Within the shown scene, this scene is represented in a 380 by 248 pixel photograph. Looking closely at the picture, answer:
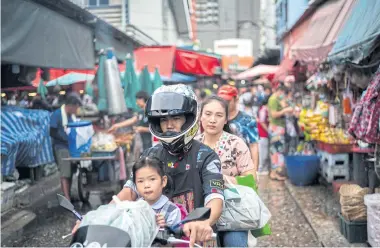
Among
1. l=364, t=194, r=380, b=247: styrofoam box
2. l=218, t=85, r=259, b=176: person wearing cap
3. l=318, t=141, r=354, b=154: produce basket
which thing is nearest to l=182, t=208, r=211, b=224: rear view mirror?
l=218, t=85, r=259, b=176: person wearing cap

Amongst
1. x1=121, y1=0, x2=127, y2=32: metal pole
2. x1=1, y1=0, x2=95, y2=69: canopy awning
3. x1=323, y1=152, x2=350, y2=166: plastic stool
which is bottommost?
x1=323, y1=152, x2=350, y2=166: plastic stool

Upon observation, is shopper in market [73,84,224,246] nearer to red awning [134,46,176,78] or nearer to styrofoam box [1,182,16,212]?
styrofoam box [1,182,16,212]

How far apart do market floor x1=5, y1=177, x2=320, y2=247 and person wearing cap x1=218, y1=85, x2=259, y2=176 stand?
168 centimetres

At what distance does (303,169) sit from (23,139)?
203 inches

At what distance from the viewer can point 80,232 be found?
210 cm

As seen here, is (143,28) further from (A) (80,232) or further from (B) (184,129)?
(A) (80,232)

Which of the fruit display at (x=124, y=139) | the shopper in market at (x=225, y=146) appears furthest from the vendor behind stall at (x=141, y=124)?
the shopper in market at (x=225, y=146)

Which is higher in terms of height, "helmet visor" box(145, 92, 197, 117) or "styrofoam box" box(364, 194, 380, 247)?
"helmet visor" box(145, 92, 197, 117)

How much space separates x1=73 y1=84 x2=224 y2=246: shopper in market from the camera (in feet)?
9.64

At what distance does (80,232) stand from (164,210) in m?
0.81

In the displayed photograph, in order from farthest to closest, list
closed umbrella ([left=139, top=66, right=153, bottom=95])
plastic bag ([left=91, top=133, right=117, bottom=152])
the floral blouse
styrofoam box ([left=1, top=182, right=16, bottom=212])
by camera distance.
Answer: closed umbrella ([left=139, top=66, right=153, bottom=95]), plastic bag ([left=91, top=133, right=117, bottom=152]), styrofoam box ([left=1, top=182, right=16, bottom=212]), the floral blouse

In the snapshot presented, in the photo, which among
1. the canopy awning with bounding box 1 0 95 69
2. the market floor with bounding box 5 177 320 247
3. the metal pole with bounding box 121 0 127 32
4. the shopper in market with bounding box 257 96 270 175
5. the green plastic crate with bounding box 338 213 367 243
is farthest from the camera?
the shopper in market with bounding box 257 96 270 175

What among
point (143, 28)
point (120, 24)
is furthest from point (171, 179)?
point (143, 28)

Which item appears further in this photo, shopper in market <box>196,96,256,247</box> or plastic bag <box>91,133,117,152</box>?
plastic bag <box>91,133,117,152</box>
